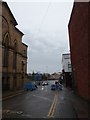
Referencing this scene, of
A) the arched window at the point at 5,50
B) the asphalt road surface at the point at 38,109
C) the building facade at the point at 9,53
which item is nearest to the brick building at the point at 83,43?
the asphalt road surface at the point at 38,109

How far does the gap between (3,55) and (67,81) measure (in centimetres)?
3033

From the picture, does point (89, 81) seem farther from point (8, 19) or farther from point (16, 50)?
point (16, 50)

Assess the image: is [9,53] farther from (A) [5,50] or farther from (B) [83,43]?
(B) [83,43]

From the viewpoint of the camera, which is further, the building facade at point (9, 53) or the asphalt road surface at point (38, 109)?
the building facade at point (9, 53)

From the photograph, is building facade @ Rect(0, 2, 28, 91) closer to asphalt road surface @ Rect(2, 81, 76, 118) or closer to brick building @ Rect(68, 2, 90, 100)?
brick building @ Rect(68, 2, 90, 100)

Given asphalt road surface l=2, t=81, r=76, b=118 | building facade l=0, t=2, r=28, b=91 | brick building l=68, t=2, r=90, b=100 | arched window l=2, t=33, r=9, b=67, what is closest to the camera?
asphalt road surface l=2, t=81, r=76, b=118

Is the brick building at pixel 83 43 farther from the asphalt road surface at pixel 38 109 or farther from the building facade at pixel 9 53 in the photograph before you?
the building facade at pixel 9 53

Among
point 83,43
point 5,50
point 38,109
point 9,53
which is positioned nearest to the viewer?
point 38,109

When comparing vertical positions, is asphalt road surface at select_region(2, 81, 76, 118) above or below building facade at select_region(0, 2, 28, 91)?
below

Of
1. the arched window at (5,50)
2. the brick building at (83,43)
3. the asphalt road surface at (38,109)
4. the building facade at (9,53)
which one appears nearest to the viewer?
the asphalt road surface at (38,109)

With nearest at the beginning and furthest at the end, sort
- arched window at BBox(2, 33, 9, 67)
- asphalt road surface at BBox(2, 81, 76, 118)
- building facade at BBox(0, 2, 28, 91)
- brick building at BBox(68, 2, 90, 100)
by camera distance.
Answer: asphalt road surface at BBox(2, 81, 76, 118) < brick building at BBox(68, 2, 90, 100) < building facade at BBox(0, 2, 28, 91) < arched window at BBox(2, 33, 9, 67)

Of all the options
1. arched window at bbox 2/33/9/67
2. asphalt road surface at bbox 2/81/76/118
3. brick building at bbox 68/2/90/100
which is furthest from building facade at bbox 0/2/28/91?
asphalt road surface at bbox 2/81/76/118

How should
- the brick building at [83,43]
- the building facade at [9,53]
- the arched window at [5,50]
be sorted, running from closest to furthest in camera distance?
the brick building at [83,43] → the building facade at [9,53] → the arched window at [5,50]

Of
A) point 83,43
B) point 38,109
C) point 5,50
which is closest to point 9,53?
point 5,50
